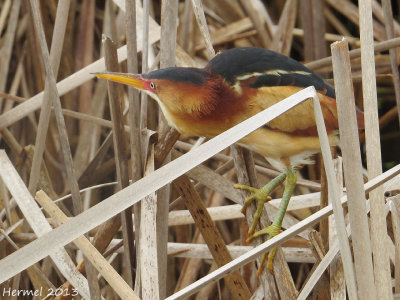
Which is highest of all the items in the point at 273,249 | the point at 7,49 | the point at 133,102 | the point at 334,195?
the point at 7,49

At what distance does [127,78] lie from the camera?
1.14 m

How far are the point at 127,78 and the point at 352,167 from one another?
447 mm

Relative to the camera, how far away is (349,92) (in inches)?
33.8

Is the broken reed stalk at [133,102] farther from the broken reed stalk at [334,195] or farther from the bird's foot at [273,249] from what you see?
the broken reed stalk at [334,195]

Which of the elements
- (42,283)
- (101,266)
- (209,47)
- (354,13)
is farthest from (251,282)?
(354,13)

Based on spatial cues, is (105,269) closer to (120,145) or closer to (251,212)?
(120,145)

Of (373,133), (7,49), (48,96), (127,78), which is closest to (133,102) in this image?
(127,78)

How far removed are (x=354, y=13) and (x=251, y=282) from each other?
93 cm

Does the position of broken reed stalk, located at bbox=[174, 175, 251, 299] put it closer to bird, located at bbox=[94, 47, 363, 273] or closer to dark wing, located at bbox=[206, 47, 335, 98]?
bird, located at bbox=[94, 47, 363, 273]

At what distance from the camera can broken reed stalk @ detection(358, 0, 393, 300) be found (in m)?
0.95

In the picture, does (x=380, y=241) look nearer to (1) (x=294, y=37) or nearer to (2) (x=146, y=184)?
(2) (x=146, y=184)

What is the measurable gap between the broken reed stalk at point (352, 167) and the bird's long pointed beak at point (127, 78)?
408mm

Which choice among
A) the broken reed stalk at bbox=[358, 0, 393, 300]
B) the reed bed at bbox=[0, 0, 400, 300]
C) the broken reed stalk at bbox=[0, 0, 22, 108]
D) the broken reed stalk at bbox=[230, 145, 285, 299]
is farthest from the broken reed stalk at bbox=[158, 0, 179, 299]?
the broken reed stalk at bbox=[0, 0, 22, 108]

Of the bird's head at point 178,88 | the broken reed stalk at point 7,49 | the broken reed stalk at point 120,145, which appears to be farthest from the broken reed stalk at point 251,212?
the broken reed stalk at point 7,49
